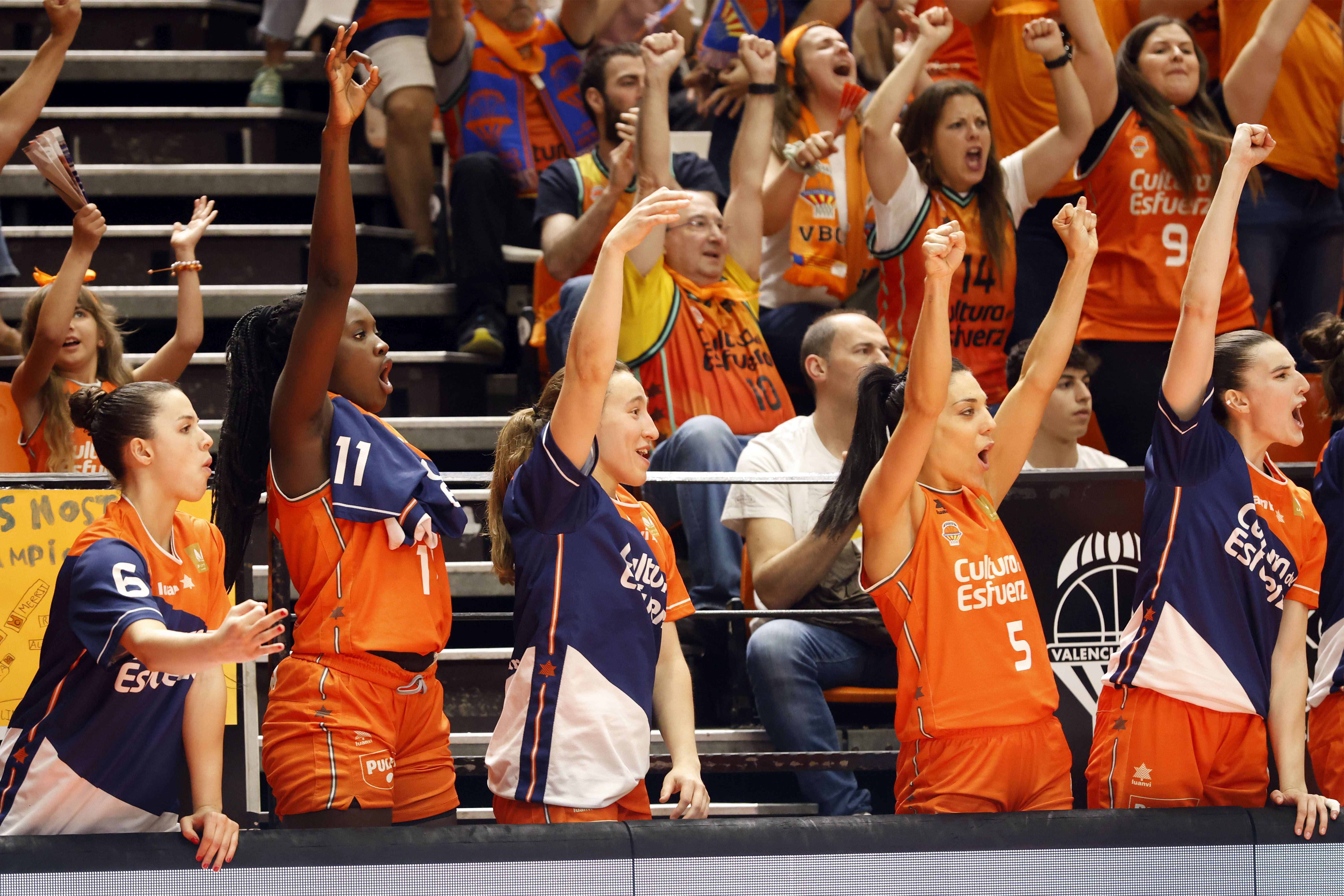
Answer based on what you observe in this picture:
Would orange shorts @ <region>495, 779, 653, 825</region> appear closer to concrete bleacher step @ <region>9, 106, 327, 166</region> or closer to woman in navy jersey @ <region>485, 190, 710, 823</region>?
woman in navy jersey @ <region>485, 190, 710, 823</region>

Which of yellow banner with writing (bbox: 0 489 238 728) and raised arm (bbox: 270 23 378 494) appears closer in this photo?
raised arm (bbox: 270 23 378 494)

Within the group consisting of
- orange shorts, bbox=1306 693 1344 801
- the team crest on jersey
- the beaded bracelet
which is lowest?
orange shorts, bbox=1306 693 1344 801

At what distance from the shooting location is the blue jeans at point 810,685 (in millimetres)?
3844

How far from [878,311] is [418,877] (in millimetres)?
3355

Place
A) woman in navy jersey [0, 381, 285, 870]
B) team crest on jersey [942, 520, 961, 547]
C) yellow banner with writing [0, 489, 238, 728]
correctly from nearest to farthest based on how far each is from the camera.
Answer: woman in navy jersey [0, 381, 285, 870], team crest on jersey [942, 520, 961, 547], yellow banner with writing [0, 489, 238, 728]

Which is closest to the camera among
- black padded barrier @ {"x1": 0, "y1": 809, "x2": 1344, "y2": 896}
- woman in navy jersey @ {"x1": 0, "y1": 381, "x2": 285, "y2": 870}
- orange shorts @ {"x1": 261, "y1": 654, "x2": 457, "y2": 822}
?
black padded barrier @ {"x1": 0, "y1": 809, "x2": 1344, "y2": 896}

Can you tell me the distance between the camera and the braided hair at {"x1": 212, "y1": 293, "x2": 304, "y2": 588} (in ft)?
10.2

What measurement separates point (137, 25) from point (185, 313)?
11.2ft

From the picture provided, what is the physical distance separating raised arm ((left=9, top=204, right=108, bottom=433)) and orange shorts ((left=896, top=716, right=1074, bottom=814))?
285 cm

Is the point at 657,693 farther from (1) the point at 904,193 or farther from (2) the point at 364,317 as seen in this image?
(1) the point at 904,193

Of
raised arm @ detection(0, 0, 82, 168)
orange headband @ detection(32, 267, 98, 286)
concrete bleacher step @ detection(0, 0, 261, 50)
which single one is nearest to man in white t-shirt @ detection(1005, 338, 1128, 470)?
orange headband @ detection(32, 267, 98, 286)

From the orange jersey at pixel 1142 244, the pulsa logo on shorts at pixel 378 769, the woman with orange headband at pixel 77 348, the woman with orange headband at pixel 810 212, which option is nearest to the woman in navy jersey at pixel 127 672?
the pulsa logo on shorts at pixel 378 769

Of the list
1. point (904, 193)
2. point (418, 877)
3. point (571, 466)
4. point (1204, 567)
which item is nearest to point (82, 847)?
point (418, 877)

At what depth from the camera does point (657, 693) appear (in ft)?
10.4
